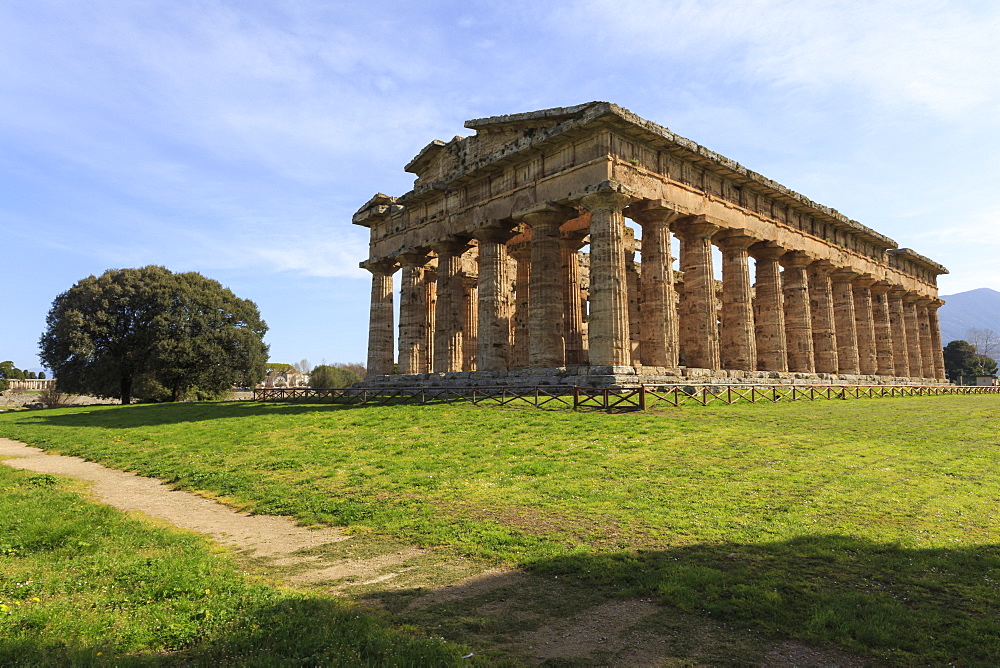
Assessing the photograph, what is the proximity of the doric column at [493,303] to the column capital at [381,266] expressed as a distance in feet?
33.2

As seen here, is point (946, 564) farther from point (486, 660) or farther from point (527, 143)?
point (527, 143)

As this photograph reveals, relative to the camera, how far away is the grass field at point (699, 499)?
214 inches

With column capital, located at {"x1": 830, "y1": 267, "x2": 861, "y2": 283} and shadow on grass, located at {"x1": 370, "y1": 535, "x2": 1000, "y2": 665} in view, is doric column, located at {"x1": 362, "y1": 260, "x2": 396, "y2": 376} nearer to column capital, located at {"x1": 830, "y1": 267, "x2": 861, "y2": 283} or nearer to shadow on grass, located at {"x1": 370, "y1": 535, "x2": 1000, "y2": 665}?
column capital, located at {"x1": 830, "y1": 267, "x2": 861, "y2": 283}

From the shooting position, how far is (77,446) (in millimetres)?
19391

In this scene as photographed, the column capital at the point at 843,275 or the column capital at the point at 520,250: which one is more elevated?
the column capital at the point at 520,250

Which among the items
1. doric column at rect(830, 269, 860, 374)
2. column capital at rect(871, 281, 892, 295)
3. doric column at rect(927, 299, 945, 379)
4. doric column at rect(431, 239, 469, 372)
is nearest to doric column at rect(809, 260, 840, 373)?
doric column at rect(830, 269, 860, 374)

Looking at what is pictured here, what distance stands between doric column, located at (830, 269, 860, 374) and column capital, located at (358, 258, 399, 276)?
3121 centimetres

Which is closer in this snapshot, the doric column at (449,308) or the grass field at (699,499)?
the grass field at (699,499)

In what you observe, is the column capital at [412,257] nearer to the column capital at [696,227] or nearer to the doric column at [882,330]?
the column capital at [696,227]

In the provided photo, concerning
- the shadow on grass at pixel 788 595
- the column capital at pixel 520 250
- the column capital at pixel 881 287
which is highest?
the column capital at pixel 520 250

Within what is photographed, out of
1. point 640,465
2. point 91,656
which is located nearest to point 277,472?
point 640,465

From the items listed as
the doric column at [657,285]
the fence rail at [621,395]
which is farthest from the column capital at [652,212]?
the fence rail at [621,395]

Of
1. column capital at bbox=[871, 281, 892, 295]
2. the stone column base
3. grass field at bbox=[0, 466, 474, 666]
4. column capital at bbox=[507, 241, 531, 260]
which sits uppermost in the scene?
column capital at bbox=[507, 241, 531, 260]

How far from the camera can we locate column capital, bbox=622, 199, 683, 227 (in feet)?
89.6
